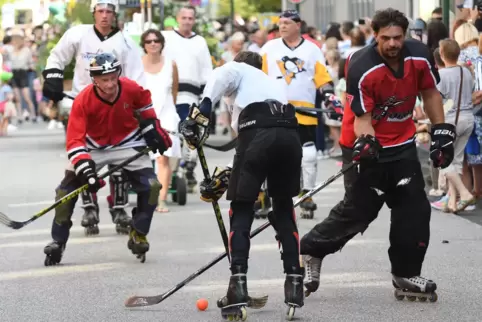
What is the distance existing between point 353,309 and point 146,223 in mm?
2584

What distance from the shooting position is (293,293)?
7.75 metres

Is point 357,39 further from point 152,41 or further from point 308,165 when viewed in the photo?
point 308,165

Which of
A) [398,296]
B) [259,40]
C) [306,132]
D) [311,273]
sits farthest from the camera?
[259,40]

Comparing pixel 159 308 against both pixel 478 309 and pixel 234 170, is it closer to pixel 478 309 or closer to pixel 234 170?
pixel 234 170

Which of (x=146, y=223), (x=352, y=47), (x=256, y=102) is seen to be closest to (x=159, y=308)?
(x=256, y=102)

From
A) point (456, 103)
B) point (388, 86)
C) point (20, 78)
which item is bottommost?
point (20, 78)

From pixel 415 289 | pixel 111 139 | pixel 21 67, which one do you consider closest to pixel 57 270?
pixel 111 139

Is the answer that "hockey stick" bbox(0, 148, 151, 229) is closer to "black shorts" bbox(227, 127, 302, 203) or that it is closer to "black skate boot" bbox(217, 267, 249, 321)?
"black shorts" bbox(227, 127, 302, 203)

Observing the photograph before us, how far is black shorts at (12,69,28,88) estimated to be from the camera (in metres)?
31.9

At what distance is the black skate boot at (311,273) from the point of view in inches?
338

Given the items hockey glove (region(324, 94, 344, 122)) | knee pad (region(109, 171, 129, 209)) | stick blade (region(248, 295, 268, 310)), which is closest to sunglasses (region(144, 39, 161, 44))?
hockey glove (region(324, 94, 344, 122))

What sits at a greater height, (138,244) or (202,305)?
(202,305)

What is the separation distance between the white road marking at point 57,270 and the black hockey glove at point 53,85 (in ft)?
7.40

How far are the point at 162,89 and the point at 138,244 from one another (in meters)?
4.14
